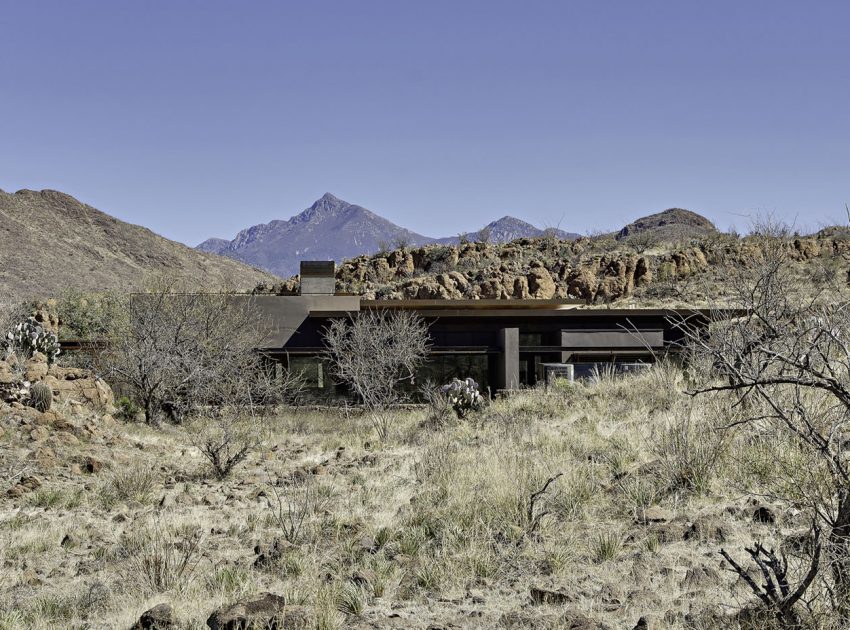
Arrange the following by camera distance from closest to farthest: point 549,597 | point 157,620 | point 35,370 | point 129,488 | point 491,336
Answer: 1. point 157,620
2. point 549,597
3. point 129,488
4. point 35,370
5. point 491,336

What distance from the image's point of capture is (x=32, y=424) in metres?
16.4

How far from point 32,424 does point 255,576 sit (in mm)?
11406

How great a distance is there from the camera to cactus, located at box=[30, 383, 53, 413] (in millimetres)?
17344

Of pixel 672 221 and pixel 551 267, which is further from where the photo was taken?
pixel 672 221

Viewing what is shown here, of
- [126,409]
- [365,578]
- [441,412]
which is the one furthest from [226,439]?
[126,409]

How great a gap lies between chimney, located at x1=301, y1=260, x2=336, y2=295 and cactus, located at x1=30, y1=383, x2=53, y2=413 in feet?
59.6

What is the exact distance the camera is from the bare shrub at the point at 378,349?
2553 cm

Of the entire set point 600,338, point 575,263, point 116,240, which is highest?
point 116,240

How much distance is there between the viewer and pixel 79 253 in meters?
82.2

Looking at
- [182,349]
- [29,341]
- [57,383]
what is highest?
[29,341]

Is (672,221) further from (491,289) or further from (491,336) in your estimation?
(491,336)

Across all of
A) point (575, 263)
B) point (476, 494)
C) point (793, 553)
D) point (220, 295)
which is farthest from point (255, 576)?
point (575, 263)

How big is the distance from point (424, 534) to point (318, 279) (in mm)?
28105

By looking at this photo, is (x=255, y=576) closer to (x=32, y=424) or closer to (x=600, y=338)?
(x=32, y=424)
